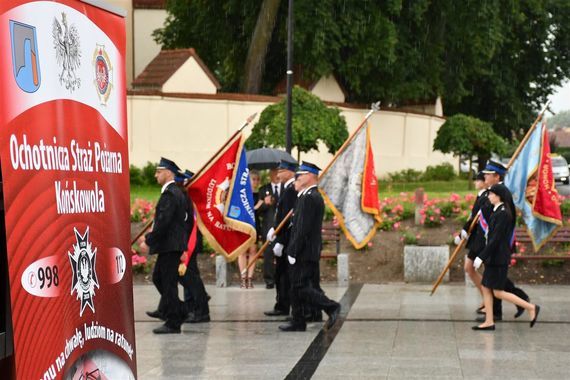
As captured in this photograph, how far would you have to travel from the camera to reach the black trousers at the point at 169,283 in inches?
462

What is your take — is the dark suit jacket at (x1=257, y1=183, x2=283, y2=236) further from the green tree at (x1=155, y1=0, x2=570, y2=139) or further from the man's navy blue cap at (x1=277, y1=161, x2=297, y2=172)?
the green tree at (x1=155, y1=0, x2=570, y2=139)

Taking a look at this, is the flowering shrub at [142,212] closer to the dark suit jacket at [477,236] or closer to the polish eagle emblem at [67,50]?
the dark suit jacket at [477,236]

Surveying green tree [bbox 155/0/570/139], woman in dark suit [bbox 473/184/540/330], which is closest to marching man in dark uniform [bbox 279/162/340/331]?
woman in dark suit [bbox 473/184/540/330]

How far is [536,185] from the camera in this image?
1439 cm

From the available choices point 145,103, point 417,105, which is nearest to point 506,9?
point 417,105

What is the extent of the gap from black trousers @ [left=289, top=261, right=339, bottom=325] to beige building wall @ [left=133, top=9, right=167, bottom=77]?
142ft

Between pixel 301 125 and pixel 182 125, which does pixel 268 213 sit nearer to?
pixel 301 125

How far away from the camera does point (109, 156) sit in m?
4.77

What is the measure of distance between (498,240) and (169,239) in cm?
334

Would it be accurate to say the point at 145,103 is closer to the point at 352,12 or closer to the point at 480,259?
the point at 352,12

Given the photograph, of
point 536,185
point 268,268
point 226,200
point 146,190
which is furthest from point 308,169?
point 146,190

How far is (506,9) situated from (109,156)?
43195mm

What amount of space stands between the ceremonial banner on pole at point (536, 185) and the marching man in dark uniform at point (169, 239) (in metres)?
4.66

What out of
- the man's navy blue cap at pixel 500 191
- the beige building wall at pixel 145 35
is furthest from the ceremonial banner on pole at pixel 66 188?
the beige building wall at pixel 145 35
